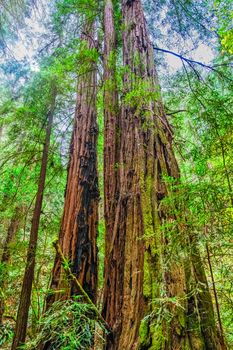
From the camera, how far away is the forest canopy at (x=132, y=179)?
1.46 m

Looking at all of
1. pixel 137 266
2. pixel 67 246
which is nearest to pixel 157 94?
pixel 137 266

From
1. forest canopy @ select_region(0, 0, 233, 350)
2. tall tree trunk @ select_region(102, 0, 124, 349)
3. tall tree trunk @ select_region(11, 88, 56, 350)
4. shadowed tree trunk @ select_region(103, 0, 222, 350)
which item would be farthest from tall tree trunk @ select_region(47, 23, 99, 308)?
shadowed tree trunk @ select_region(103, 0, 222, 350)

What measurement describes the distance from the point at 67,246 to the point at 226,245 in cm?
256

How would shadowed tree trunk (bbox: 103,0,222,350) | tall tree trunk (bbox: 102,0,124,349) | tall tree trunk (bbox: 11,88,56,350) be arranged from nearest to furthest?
shadowed tree trunk (bbox: 103,0,222,350) → tall tree trunk (bbox: 102,0,124,349) → tall tree trunk (bbox: 11,88,56,350)

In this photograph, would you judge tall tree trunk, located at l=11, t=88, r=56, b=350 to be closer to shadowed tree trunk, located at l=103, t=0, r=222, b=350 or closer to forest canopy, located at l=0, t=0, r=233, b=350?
forest canopy, located at l=0, t=0, r=233, b=350

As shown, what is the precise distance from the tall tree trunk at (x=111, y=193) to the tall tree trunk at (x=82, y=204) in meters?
0.42

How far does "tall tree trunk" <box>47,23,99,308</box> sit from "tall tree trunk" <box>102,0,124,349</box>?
1.39 feet

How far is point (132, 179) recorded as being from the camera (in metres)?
2.17

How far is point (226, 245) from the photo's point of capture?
1.27m

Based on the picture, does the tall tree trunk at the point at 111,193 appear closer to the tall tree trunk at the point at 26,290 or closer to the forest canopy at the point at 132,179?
the forest canopy at the point at 132,179

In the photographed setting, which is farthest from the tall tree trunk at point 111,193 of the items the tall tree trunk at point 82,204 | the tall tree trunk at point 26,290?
the tall tree trunk at point 26,290

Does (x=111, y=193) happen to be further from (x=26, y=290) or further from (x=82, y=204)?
(x=26, y=290)

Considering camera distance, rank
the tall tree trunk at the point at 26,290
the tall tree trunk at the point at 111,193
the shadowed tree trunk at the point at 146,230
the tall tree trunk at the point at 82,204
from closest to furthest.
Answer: the shadowed tree trunk at the point at 146,230 < the tall tree trunk at the point at 111,193 < the tall tree trunk at the point at 26,290 < the tall tree trunk at the point at 82,204

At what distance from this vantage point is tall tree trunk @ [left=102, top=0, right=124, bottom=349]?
1.95 metres
